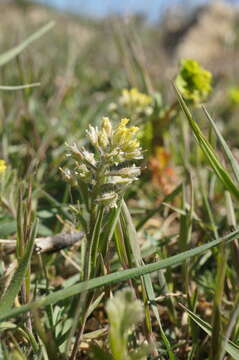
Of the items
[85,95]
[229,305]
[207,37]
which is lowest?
[229,305]

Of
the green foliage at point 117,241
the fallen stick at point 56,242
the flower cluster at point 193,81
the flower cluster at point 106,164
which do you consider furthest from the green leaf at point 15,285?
the flower cluster at point 193,81

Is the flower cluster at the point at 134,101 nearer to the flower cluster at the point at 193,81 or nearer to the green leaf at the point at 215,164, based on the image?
the flower cluster at the point at 193,81

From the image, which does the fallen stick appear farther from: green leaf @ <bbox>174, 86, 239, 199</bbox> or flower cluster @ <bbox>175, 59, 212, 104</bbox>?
flower cluster @ <bbox>175, 59, 212, 104</bbox>

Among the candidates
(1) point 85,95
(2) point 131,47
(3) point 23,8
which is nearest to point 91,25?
(3) point 23,8

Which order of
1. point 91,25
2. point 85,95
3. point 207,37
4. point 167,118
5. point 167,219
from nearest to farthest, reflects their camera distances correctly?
point 167,219, point 167,118, point 85,95, point 207,37, point 91,25

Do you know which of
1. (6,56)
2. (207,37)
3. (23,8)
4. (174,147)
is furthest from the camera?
(23,8)

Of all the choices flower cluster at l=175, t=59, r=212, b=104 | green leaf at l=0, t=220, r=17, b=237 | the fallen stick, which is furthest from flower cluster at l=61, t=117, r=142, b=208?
flower cluster at l=175, t=59, r=212, b=104

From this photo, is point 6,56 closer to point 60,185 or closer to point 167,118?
point 60,185

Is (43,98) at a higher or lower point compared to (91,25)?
lower
